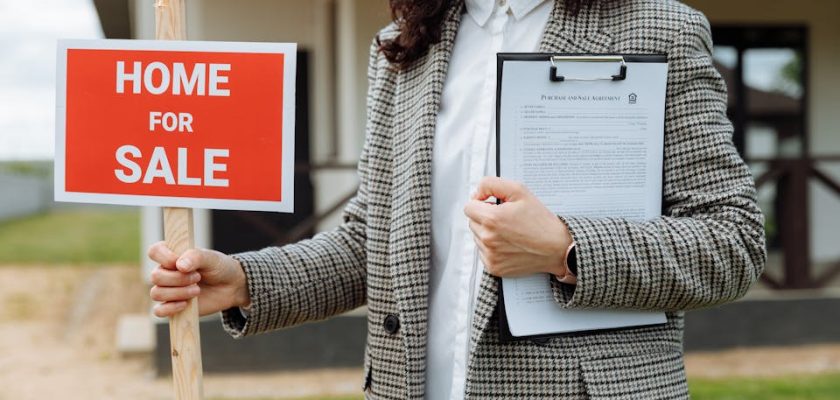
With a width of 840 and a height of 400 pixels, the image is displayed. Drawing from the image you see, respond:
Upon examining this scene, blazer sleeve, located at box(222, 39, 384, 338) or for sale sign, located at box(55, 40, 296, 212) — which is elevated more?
for sale sign, located at box(55, 40, 296, 212)

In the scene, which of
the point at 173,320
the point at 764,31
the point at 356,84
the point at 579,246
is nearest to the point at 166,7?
the point at 173,320

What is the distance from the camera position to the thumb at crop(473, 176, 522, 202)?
4.46 feet

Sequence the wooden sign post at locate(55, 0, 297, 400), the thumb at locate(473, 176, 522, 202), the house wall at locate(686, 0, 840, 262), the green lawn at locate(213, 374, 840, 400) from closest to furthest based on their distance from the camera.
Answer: the thumb at locate(473, 176, 522, 202)
the wooden sign post at locate(55, 0, 297, 400)
the green lawn at locate(213, 374, 840, 400)
the house wall at locate(686, 0, 840, 262)

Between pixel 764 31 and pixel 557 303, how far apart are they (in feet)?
26.4

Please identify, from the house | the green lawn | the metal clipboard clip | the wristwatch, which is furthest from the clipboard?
the house

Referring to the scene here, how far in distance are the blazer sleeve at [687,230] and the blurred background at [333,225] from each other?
4.42 metres

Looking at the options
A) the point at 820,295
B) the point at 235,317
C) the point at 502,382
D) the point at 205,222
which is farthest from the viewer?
the point at 205,222

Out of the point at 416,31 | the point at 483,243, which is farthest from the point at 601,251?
the point at 416,31

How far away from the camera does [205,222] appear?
758cm

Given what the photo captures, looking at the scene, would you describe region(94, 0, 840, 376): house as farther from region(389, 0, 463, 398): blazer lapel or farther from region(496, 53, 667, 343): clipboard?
region(496, 53, 667, 343): clipboard

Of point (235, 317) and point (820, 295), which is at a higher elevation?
point (235, 317)

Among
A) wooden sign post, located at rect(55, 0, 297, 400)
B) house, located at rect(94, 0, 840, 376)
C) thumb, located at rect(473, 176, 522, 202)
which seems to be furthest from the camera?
house, located at rect(94, 0, 840, 376)

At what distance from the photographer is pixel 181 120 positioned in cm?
159

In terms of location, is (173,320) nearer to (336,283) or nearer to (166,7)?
(336,283)
